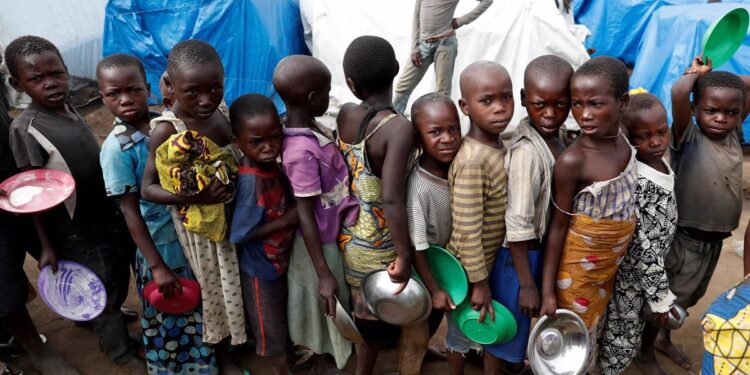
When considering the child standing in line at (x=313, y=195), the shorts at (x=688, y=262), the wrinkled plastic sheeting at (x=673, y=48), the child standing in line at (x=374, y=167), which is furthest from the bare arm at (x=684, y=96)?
the wrinkled plastic sheeting at (x=673, y=48)

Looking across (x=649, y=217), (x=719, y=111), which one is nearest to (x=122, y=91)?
(x=649, y=217)

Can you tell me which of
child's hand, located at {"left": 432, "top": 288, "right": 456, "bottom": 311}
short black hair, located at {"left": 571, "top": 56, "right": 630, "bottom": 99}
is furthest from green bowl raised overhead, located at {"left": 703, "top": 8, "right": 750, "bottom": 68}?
child's hand, located at {"left": 432, "top": 288, "right": 456, "bottom": 311}

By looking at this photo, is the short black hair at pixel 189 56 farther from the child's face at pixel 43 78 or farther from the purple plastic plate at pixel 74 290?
the purple plastic plate at pixel 74 290

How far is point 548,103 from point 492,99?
0.71 feet

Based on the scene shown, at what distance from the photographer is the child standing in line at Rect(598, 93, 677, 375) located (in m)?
1.97

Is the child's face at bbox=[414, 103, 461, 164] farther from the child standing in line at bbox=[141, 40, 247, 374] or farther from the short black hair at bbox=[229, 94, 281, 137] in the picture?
the child standing in line at bbox=[141, 40, 247, 374]

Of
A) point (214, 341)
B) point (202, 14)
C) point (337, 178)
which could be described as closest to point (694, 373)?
point (337, 178)

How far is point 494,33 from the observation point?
523 cm

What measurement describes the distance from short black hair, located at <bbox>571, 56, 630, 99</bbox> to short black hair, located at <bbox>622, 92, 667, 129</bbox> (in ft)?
0.98

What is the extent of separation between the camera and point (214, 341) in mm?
2262

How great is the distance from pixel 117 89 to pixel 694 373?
3.06 meters

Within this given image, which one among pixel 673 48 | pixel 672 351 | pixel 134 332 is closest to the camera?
pixel 672 351

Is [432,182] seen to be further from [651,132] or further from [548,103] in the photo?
[651,132]

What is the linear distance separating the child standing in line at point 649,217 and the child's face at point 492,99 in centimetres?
60
